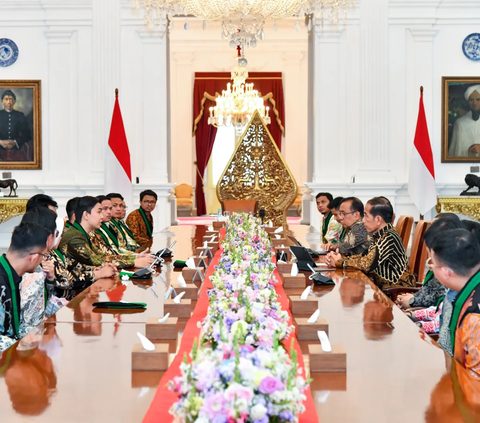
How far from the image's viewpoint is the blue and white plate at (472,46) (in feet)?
30.7

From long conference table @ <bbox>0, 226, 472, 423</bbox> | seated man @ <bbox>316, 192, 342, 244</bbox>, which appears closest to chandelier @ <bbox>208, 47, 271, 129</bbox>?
seated man @ <bbox>316, 192, 342, 244</bbox>

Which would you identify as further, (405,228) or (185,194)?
(185,194)

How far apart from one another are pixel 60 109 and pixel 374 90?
442 centimetres

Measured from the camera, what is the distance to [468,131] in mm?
9367

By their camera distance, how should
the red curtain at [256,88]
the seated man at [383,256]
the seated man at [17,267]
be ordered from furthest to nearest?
1. the red curtain at [256,88]
2. the seated man at [383,256]
3. the seated man at [17,267]

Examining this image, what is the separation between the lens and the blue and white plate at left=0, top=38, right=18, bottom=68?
9453 millimetres

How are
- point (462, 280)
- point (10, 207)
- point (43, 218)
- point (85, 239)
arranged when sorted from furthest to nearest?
point (10, 207) < point (85, 239) < point (43, 218) < point (462, 280)

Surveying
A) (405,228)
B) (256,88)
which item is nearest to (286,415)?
(405,228)

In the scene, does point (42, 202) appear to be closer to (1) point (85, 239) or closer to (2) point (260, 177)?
(1) point (85, 239)

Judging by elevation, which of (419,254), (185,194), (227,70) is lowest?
→ (419,254)

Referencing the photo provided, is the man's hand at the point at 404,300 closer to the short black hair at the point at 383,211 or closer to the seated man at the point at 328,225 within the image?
the short black hair at the point at 383,211

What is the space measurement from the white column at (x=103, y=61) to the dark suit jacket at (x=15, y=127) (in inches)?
40.0

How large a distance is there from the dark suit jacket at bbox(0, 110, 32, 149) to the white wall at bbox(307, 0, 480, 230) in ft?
13.5

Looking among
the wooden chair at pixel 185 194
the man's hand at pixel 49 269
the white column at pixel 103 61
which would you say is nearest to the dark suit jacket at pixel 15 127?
the white column at pixel 103 61
